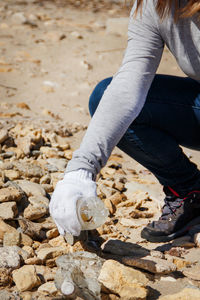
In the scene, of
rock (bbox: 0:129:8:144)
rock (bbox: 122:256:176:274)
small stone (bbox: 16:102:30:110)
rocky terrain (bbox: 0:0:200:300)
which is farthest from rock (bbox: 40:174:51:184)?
small stone (bbox: 16:102:30:110)

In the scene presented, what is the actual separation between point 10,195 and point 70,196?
676 mm

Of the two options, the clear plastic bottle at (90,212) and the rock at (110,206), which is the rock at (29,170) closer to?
the rock at (110,206)

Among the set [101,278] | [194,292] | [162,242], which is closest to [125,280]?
[101,278]

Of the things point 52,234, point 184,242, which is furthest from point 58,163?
point 184,242

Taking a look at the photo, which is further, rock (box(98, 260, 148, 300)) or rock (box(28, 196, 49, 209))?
rock (box(28, 196, 49, 209))

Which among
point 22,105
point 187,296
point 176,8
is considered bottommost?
point 22,105

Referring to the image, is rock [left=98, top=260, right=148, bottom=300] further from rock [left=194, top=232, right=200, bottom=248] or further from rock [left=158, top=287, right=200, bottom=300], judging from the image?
rock [left=194, top=232, right=200, bottom=248]

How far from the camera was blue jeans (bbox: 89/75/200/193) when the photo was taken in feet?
6.37

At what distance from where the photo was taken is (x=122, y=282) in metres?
1.41

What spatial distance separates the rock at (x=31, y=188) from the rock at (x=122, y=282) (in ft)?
2.78

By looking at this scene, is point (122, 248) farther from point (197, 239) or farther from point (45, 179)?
point (45, 179)

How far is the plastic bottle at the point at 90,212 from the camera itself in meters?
1.50

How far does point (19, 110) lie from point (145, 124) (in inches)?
71.0

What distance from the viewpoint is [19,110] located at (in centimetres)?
350
